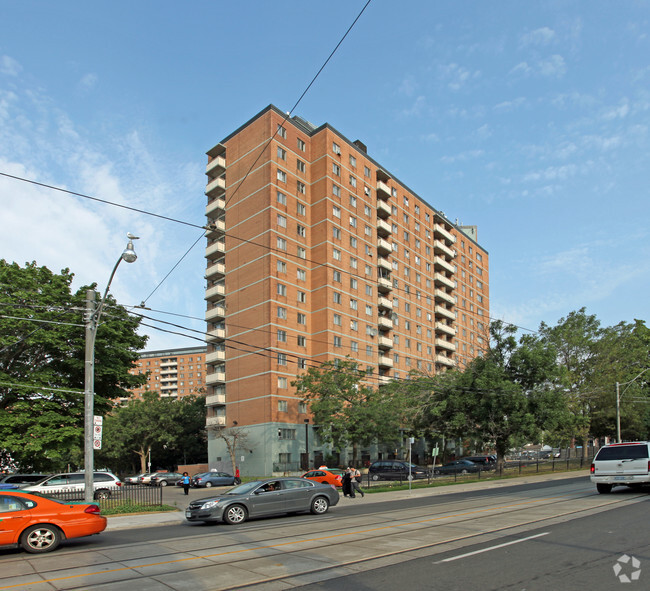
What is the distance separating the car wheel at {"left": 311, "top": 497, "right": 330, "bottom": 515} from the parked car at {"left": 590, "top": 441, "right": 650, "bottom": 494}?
375 inches

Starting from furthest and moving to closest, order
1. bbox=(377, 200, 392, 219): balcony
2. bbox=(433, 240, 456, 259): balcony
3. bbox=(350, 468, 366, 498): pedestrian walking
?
bbox=(433, 240, 456, 259): balcony, bbox=(377, 200, 392, 219): balcony, bbox=(350, 468, 366, 498): pedestrian walking

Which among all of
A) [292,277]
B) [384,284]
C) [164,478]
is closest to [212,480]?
[164,478]

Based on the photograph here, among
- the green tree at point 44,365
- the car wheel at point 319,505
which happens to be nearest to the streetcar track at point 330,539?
the car wheel at point 319,505

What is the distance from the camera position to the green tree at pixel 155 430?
78.3 m

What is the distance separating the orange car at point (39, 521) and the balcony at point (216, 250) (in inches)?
2141

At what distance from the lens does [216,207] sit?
66.2 m

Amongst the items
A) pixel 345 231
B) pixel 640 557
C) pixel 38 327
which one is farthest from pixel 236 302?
pixel 640 557

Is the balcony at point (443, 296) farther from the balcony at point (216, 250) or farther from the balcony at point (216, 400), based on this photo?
the balcony at point (216, 400)

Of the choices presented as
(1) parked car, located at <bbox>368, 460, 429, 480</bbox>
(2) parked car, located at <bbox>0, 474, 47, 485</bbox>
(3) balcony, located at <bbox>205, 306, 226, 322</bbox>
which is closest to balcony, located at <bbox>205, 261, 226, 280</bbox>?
(3) balcony, located at <bbox>205, 306, 226, 322</bbox>

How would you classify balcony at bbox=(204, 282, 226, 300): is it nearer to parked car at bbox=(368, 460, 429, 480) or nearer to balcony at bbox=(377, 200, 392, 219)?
balcony at bbox=(377, 200, 392, 219)

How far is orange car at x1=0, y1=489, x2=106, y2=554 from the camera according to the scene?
453 inches

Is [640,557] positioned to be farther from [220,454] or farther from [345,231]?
[345,231]

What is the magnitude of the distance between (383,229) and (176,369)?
11830 cm

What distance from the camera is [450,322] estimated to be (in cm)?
9312
